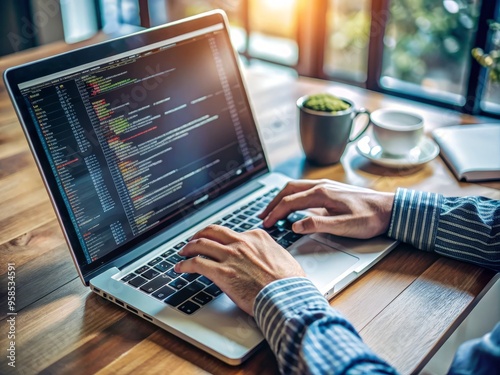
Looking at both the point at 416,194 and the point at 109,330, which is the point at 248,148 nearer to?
the point at 416,194

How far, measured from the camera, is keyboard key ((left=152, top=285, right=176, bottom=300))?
0.89 m

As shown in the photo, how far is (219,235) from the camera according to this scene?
0.94 m

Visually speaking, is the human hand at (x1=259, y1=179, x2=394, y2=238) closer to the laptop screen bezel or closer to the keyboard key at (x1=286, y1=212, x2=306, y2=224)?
the keyboard key at (x1=286, y1=212, x2=306, y2=224)

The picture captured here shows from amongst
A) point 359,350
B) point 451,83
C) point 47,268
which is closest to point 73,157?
point 47,268

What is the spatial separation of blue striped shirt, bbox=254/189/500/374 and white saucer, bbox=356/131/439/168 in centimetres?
22

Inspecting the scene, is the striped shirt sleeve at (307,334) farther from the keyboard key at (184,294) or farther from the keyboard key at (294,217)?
the keyboard key at (294,217)

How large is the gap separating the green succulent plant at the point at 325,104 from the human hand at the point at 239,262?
0.43 meters

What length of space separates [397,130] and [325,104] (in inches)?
6.4

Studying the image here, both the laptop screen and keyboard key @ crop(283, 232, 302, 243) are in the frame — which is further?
keyboard key @ crop(283, 232, 302, 243)

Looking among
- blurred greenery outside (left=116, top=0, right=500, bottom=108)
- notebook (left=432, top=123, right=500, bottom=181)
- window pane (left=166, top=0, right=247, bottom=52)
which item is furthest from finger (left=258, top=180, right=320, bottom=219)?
window pane (left=166, top=0, right=247, bottom=52)

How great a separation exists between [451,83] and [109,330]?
9.24ft

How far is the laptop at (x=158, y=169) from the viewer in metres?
0.87

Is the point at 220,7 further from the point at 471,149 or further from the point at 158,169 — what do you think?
the point at 158,169

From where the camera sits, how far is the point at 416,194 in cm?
109
